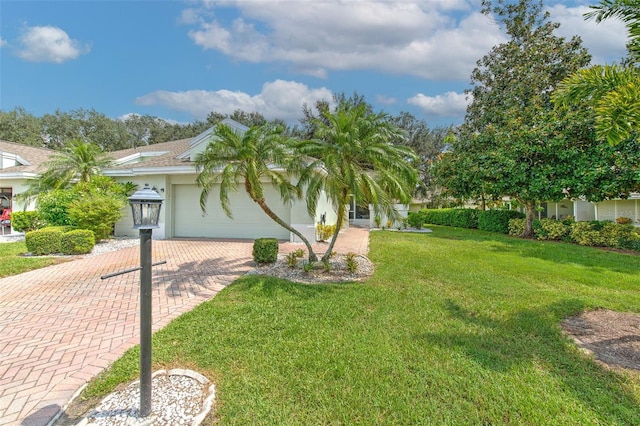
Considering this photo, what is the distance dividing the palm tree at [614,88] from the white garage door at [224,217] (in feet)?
37.3

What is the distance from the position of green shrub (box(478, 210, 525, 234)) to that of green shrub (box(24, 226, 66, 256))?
25.0m

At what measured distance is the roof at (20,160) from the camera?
16.4 meters

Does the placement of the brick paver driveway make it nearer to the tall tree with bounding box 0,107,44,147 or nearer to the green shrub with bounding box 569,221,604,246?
the green shrub with bounding box 569,221,604,246

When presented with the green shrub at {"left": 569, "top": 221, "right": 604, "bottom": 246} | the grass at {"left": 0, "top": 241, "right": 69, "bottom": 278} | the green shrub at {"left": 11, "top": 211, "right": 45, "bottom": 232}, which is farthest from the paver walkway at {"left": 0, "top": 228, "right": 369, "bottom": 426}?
the green shrub at {"left": 569, "top": 221, "right": 604, "bottom": 246}

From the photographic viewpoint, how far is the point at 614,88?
13.7 feet

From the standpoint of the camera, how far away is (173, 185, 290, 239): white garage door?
14.4 metres

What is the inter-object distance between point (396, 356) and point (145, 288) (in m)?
Result: 3.11

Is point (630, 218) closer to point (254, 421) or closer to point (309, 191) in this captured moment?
point (309, 191)

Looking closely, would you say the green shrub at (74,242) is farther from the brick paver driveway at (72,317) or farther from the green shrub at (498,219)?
the green shrub at (498,219)

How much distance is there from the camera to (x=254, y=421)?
109 inches

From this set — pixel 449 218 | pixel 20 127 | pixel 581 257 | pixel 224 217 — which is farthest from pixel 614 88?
pixel 20 127

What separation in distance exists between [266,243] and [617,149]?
52.6ft

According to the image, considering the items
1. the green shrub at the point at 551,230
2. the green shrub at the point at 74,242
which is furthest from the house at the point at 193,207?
the green shrub at the point at 551,230

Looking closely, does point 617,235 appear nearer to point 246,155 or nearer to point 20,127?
point 246,155
